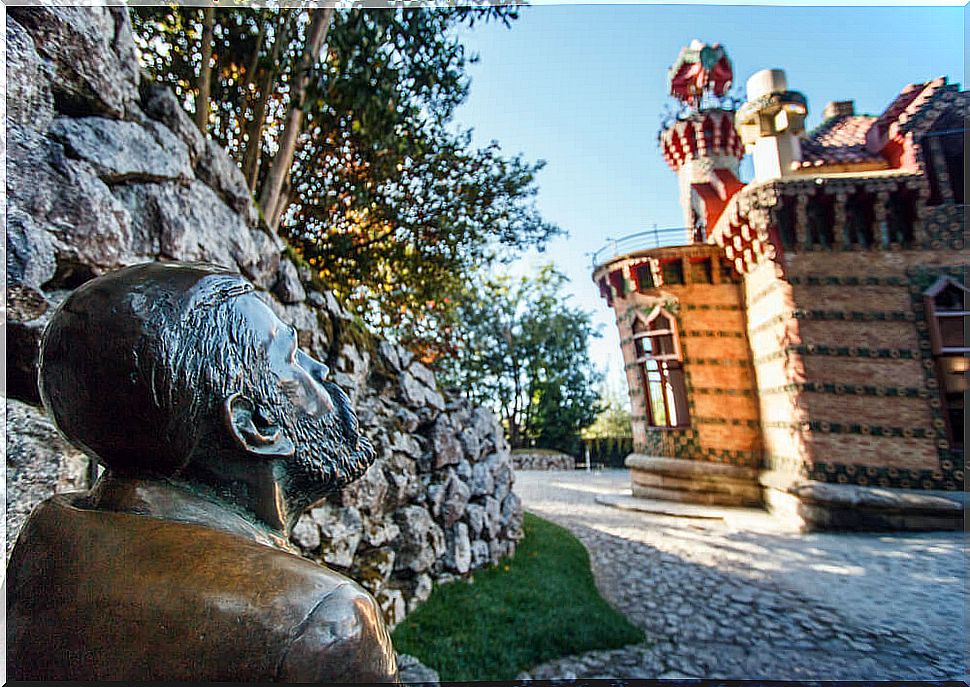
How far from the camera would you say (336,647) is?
1.97 ft

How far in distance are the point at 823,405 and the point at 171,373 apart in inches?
301

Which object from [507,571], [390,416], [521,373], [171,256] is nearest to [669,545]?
[507,571]

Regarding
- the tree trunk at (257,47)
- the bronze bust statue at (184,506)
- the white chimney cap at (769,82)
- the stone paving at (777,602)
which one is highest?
the white chimney cap at (769,82)

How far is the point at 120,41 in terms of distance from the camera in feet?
7.51

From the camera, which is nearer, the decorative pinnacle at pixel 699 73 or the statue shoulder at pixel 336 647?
the statue shoulder at pixel 336 647

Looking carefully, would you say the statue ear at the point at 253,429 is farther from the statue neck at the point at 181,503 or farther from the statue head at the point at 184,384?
the statue neck at the point at 181,503

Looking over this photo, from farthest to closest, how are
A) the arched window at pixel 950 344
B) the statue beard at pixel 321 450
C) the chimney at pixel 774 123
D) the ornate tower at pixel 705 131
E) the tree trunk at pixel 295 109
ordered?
the ornate tower at pixel 705 131 < the chimney at pixel 774 123 < the arched window at pixel 950 344 < the tree trunk at pixel 295 109 < the statue beard at pixel 321 450

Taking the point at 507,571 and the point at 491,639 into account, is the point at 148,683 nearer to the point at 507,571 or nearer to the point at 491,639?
the point at 491,639

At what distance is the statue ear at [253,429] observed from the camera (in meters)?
0.84

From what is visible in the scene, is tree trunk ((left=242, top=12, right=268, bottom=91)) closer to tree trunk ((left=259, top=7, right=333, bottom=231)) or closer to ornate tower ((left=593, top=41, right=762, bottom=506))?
tree trunk ((left=259, top=7, right=333, bottom=231))

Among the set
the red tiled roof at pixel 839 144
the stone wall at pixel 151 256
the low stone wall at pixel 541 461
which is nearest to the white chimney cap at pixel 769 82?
the red tiled roof at pixel 839 144

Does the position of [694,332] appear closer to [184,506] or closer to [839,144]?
[839,144]

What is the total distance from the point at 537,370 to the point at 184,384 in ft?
49.5

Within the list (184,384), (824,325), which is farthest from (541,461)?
(184,384)
